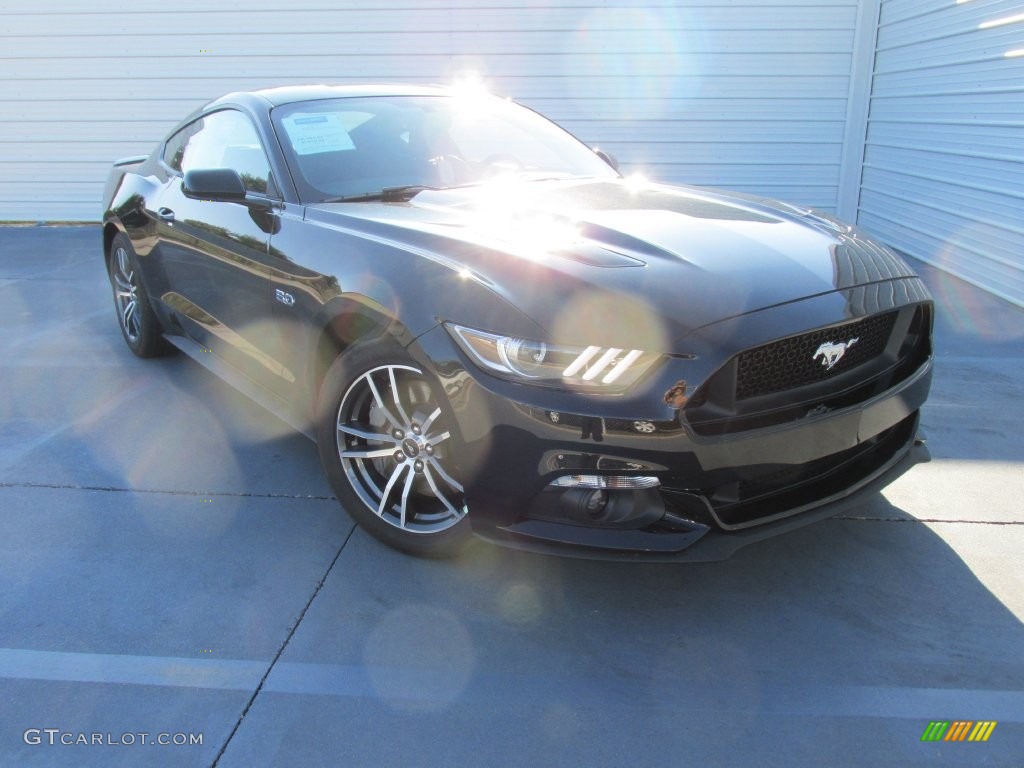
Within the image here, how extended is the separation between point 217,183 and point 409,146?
812 mm

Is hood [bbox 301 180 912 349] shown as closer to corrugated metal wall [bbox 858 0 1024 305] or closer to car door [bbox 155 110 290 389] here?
car door [bbox 155 110 290 389]

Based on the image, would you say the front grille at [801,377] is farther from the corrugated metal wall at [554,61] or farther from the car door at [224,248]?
the corrugated metal wall at [554,61]

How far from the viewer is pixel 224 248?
3.52 metres

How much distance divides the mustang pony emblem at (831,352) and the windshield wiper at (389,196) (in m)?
1.66

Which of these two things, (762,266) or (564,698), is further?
(762,266)

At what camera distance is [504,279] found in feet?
7.72

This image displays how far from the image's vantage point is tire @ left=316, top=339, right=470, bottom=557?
8.68 ft

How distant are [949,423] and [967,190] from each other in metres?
3.87

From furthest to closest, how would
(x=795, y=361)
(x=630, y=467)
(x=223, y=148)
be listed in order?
(x=223, y=148), (x=795, y=361), (x=630, y=467)

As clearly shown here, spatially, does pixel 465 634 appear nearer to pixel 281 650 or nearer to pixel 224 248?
pixel 281 650

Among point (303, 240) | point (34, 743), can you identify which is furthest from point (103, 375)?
point (34, 743)

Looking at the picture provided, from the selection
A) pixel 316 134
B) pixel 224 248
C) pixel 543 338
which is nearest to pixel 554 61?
pixel 316 134

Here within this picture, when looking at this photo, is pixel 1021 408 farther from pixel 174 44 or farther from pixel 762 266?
pixel 174 44

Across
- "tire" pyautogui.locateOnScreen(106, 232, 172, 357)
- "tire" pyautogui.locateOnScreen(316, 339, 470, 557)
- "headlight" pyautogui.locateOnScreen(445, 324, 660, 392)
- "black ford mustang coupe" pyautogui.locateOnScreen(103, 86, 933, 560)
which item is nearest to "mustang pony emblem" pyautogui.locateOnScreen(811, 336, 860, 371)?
"black ford mustang coupe" pyautogui.locateOnScreen(103, 86, 933, 560)
